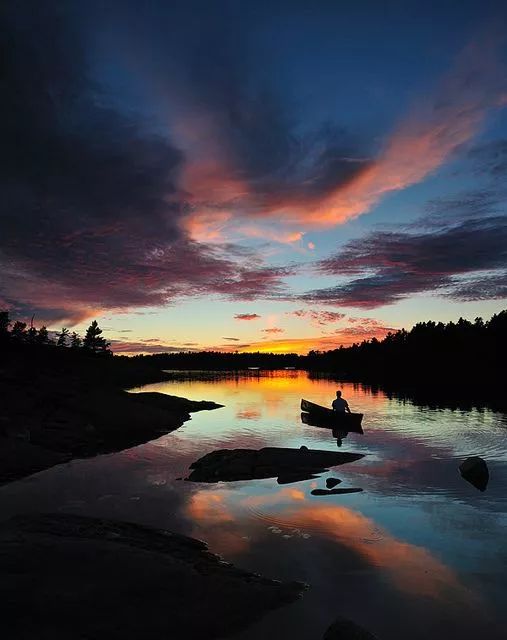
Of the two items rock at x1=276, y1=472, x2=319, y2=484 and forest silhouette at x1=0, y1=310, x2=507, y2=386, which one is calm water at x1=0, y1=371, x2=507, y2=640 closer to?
rock at x1=276, y1=472, x2=319, y2=484

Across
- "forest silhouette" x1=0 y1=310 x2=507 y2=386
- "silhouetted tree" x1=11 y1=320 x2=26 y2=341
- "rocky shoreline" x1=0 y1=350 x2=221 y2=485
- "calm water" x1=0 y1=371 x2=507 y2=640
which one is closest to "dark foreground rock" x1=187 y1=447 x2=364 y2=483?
"calm water" x1=0 y1=371 x2=507 y2=640

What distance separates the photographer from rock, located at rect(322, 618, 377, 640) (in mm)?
8305

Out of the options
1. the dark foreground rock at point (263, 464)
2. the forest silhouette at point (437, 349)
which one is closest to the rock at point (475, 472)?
the dark foreground rock at point (263, 464)

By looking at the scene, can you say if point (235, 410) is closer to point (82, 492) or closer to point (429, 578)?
point (82, 492)

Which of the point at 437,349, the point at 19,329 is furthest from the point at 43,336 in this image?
the point at 437,349

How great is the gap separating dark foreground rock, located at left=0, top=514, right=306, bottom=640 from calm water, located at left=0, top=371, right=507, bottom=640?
78cm

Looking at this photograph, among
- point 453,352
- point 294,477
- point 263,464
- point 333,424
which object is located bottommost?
point 294,477

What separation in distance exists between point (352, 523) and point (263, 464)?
8.77 m

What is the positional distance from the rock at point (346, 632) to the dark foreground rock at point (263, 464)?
13.7 meters

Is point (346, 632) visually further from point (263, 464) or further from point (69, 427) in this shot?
point (69, 427)

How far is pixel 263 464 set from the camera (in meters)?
24.3

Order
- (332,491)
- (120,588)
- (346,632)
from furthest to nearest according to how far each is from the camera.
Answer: (332,491) → (120,588) → (346,632)

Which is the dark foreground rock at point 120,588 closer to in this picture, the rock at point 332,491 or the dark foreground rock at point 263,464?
the rock at point 332,491

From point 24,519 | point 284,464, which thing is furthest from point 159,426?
point 24,519
